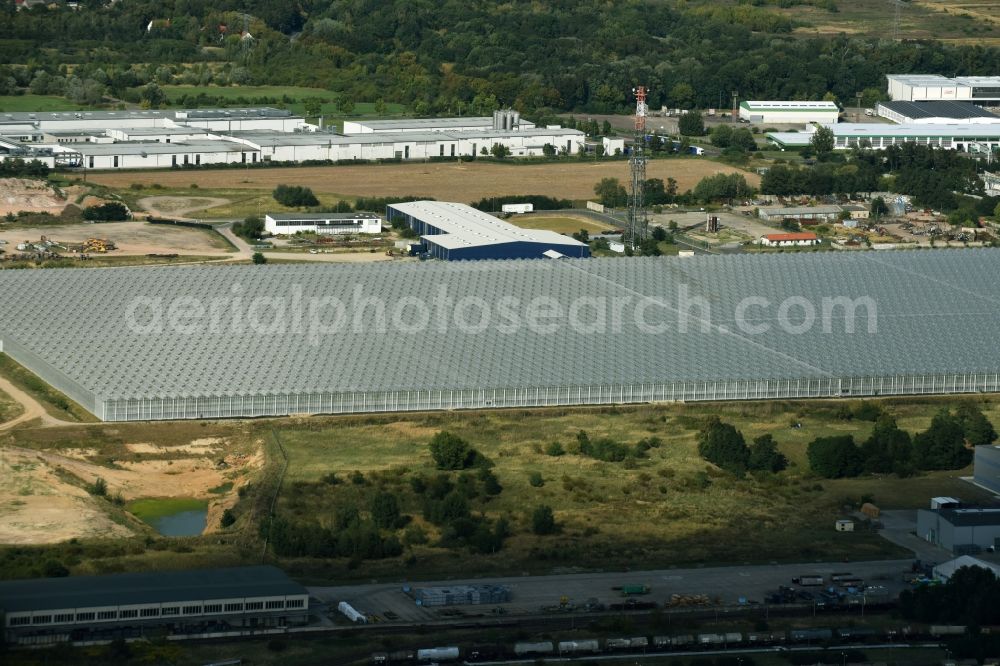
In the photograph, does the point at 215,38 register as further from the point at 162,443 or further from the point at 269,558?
the point at 269,558

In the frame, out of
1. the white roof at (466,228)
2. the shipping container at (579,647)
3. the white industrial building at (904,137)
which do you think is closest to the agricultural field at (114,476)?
the shipping container at (579,647)

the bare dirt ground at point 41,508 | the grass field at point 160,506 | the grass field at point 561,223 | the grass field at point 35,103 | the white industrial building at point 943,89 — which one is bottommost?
the grass field at point 160,506

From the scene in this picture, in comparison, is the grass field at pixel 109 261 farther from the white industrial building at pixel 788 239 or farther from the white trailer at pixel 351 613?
the white trailer at pixel 351 613

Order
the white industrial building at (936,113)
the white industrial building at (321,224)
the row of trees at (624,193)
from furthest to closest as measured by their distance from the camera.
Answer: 1. the white industrial building at (936,113)
2. the row of trees at (624,193)
3. the white industrial building at (321,224)

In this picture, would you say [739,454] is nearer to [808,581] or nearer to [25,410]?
[808,581]

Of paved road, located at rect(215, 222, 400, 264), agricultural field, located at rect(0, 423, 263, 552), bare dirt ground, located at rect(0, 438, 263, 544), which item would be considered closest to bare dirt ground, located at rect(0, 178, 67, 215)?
paved road, located at rect(215, 222, 400, 264)

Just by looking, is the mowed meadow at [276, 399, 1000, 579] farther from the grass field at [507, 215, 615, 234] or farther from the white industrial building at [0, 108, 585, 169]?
the white industrial building at [0, 108, 585, 169]
